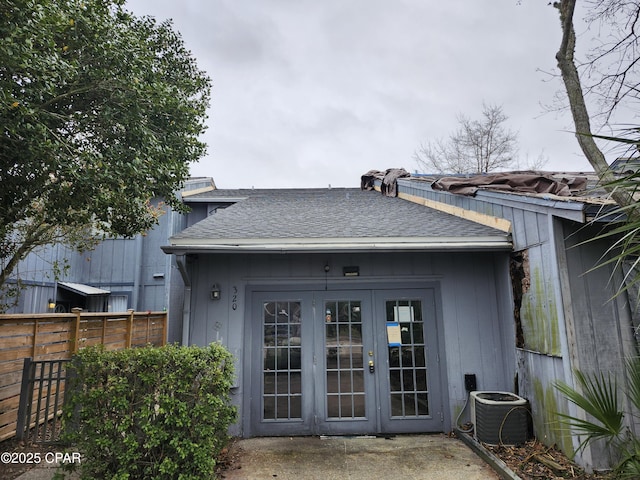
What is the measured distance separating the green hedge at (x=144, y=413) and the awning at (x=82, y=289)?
833cm

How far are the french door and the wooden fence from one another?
110 inches

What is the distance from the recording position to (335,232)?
5.43 metres

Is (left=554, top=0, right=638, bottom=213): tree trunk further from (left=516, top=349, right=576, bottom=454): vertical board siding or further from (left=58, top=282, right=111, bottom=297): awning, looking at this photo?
(left=58, top=282, right=111, bottom=297): awning

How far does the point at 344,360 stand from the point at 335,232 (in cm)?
183

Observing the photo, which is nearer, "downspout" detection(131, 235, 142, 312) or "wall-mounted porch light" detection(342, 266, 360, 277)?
"wall-mounted porch light" detection(342, 266, 360, 277)

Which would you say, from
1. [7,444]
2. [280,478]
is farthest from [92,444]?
[7,444]

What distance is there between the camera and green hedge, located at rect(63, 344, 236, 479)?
3326mm

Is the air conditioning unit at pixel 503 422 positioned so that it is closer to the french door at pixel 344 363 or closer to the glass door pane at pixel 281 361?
the french door at pixel 344 363

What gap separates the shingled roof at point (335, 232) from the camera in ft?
16.6

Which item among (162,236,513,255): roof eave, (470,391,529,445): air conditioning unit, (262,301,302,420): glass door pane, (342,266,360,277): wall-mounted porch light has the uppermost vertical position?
(162,236,513,255): roof eave

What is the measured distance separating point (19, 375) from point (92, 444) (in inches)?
86.1

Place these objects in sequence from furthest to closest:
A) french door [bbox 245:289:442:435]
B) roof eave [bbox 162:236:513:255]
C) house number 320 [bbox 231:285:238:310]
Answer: house number 320 [bbox 231:285:238:310], french door [bbox 245:289:442:435], roof eave [bbox 162:236:513:255]

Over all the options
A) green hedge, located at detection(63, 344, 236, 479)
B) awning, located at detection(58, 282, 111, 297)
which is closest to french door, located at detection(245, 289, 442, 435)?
green hedge, located at detection(63, 344, 236, 479)

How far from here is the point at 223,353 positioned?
147 inches
